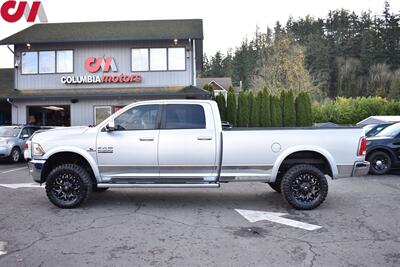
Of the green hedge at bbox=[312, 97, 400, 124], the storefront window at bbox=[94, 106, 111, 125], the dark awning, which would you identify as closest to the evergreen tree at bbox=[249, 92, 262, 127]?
the dark awning

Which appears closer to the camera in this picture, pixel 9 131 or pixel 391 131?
pixel 391 131

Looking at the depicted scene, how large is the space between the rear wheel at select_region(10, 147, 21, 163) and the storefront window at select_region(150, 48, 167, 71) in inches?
344

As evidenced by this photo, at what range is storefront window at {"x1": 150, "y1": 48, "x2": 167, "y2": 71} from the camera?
22594mm

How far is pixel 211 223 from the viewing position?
641 centimetres

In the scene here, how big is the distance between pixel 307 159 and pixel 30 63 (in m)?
19.6

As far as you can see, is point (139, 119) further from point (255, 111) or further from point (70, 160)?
point (255, 111)

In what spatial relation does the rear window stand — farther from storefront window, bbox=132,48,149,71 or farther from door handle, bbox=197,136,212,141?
storefront window, bbox=132,48,149,71

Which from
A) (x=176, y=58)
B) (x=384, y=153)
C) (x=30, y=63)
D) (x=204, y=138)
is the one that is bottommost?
(x=384, y=153)

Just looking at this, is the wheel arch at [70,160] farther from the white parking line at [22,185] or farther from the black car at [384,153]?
the black car at [384,153]

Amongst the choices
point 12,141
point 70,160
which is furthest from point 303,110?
point 70,160

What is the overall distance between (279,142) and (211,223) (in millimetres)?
1942

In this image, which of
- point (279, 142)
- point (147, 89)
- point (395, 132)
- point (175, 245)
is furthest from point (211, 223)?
point (147, 89)

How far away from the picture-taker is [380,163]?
12211 mm

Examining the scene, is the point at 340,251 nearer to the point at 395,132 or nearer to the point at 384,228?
the point at 384,228
